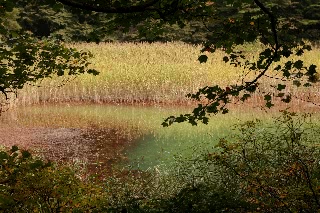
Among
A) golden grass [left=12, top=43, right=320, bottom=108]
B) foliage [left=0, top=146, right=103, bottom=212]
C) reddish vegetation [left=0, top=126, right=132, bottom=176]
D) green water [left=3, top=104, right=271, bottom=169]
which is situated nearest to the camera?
foliage [left=0, top=146, right=103, bottom=212]

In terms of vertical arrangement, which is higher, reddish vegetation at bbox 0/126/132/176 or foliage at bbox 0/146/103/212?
foliage at bbox 0/146/103/212

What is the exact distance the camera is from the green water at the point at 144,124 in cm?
881

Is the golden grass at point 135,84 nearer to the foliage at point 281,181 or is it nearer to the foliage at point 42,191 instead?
the foliage at point 281,181

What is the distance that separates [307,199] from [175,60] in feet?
42.4

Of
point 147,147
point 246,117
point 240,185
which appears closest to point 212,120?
point 246,117

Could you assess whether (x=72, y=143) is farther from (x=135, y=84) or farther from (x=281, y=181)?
(x=281, y=181)

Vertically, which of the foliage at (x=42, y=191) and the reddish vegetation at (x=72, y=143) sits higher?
the foliage at (x=42, y=191)

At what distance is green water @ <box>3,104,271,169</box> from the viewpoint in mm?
8810

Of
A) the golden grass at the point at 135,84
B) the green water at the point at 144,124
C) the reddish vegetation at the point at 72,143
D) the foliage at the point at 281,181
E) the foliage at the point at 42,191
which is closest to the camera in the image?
the foliage at the point at 281,181

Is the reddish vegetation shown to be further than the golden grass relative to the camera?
No

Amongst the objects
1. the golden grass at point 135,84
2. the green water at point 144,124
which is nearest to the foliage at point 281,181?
the green water at point 144,124

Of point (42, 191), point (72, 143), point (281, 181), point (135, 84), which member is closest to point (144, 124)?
point (72, 143)

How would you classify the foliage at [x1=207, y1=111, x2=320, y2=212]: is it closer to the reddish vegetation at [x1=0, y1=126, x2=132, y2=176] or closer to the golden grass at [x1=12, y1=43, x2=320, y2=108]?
the reddish vegetation at [x1=0, y1=126, x2=132, y2=176]

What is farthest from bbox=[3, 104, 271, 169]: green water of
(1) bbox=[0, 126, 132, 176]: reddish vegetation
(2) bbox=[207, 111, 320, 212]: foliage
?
(2) bbox=[207, 111, 320, 212]: foliage
